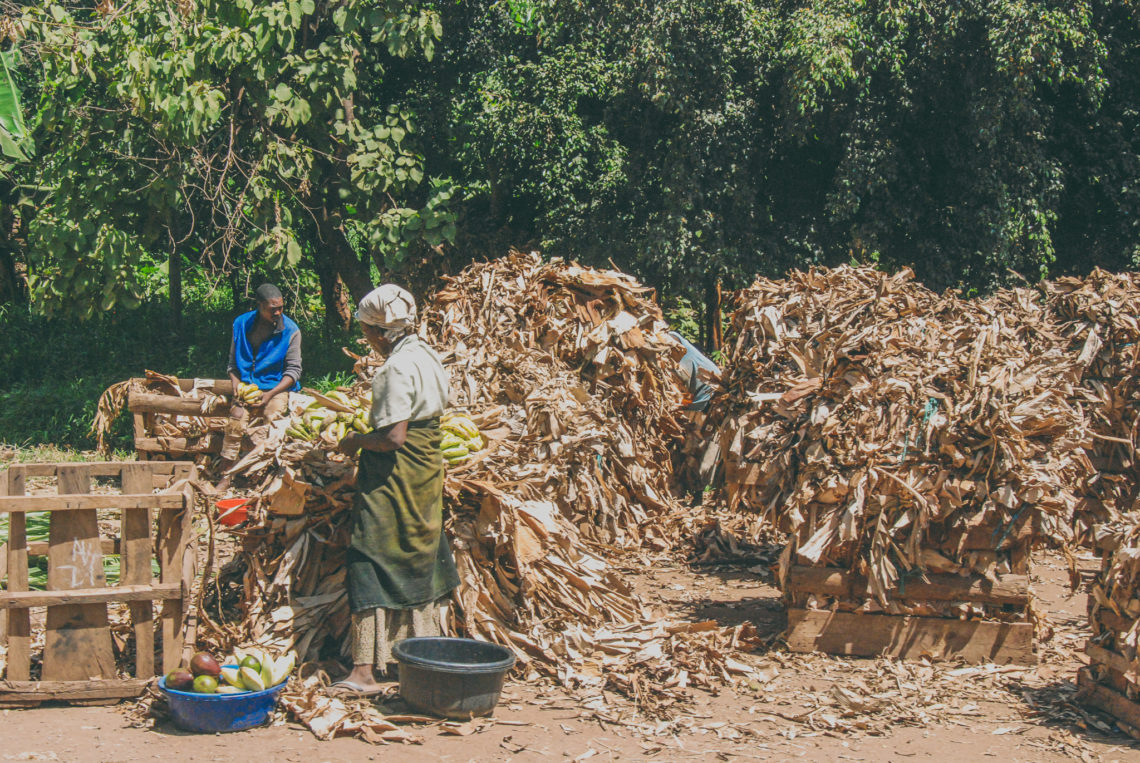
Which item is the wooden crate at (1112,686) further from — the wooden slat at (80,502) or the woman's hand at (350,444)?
the wooden slat at (80,502)

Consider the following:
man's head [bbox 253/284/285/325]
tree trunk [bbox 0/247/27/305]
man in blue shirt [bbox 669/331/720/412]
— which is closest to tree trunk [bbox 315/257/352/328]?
tree trunk [bbox 0/247/27/305]

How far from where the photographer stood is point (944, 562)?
18.2ft

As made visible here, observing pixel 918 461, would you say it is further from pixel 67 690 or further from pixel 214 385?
pixel 214 385

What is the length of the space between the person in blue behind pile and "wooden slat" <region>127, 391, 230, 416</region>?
314mm

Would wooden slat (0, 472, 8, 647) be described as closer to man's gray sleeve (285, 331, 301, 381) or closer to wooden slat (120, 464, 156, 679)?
wooden slat (120, 464, 156, 679)

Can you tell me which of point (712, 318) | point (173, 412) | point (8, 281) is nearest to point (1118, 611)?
point (173, 412)

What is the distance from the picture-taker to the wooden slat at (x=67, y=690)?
4734 mm

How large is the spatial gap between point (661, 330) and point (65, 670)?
5.70 meters

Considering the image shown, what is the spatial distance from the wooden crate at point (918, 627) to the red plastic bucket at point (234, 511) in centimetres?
303

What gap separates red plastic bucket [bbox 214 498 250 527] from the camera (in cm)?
549

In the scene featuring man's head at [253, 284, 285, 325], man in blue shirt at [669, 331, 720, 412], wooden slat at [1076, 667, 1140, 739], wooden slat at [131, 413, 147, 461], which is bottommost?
wooden slat at [1076, 667, 1140, 739]

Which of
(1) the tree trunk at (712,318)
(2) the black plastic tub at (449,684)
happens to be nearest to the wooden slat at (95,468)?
(2) the black plastic tub at (449,684)

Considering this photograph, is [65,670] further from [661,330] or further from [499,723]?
[661,330]

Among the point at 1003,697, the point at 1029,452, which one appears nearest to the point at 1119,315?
the point at 1029,452
